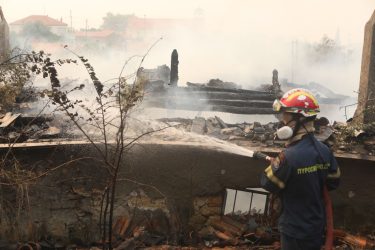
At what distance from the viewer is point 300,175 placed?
375cm

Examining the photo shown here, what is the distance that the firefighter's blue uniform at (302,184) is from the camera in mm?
3746

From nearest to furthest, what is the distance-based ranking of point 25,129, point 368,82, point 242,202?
point 25,129
point 242,202
point 368,82

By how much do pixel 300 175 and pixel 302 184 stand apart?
0.34 feet

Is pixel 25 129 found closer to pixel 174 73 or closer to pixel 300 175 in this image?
pixel 300 175

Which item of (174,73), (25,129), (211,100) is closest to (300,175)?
(25,129)

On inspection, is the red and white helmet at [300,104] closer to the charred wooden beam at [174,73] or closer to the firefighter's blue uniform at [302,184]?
the firefighter's blue uniform at [302,184]

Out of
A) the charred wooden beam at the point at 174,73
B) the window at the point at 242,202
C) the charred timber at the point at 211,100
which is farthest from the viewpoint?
the charred wooden beam at the point at 174,73

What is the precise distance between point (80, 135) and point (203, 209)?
2.46m

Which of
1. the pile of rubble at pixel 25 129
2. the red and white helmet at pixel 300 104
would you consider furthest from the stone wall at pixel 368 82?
the pile of rubble at pixel 25 129

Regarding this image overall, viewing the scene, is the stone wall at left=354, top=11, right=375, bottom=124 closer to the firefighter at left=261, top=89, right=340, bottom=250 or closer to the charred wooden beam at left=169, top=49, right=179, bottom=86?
the firefighter at left=261, top=89, right=340, bottom=250

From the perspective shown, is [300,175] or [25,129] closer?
[300,175]

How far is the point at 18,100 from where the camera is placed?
950 cm

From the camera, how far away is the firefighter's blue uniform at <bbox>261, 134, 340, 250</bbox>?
12.3 feet

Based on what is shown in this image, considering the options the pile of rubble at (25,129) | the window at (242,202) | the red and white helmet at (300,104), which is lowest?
the window at (242,202)
